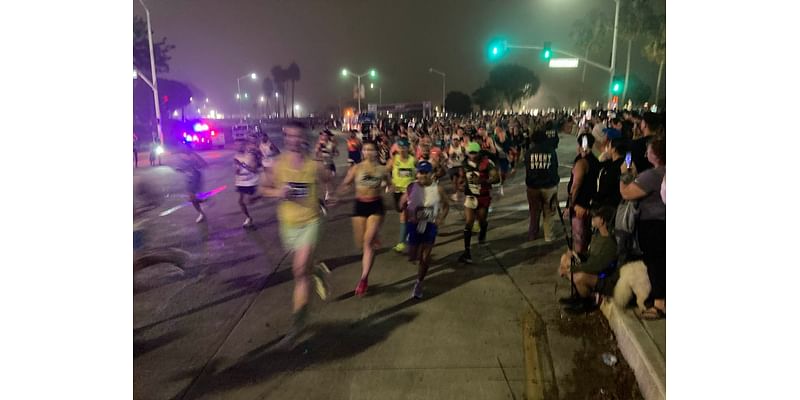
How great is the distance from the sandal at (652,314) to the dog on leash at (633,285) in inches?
3.1

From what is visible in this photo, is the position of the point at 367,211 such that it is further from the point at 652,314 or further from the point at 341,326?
the point at 652,314

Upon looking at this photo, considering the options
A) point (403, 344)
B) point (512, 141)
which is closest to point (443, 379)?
point (403, 344)

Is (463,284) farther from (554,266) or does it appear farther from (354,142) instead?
(354,142)

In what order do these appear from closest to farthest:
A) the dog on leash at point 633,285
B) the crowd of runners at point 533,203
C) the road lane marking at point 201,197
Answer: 1. the dog on leash at point 633,285
2. the crowd of runners at point 533,203
3. the road lane marking at point 201,197

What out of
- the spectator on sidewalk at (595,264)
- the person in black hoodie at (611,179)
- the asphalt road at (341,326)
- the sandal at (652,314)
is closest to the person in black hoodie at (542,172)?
the asphalt road at (341,326)

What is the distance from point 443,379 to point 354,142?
27.7 feet

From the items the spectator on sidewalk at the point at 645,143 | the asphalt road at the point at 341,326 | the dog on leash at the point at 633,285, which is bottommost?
the asphalt road at the point at 341,326

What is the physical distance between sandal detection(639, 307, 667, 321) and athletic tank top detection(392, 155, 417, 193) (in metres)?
3.26

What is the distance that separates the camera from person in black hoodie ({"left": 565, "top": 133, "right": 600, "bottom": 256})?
6055mm

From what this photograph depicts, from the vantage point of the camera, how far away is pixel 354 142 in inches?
463

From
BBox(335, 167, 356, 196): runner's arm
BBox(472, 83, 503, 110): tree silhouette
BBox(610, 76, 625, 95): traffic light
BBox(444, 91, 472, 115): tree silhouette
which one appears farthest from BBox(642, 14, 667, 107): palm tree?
BBox(335, 167, 356, 196): runner's arm

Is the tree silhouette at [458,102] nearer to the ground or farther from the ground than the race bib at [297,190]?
farther from the ground

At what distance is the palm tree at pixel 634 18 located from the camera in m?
30.4

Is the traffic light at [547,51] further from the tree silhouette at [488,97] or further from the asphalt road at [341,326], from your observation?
the tree silhouette at [488,97]
